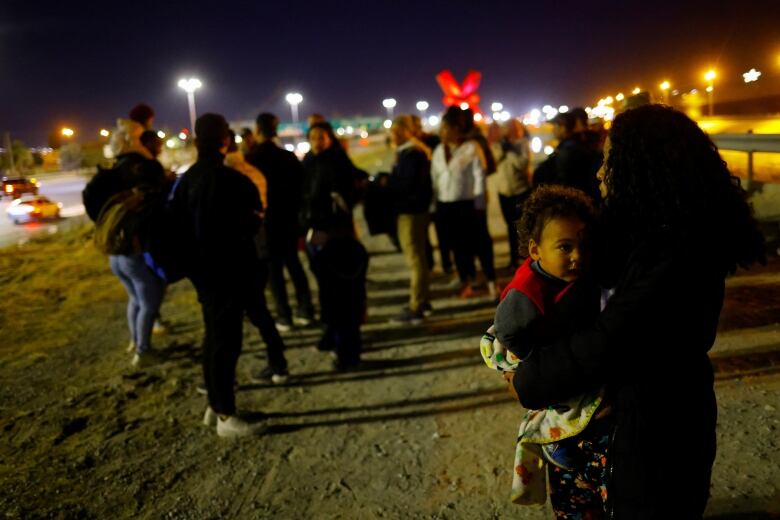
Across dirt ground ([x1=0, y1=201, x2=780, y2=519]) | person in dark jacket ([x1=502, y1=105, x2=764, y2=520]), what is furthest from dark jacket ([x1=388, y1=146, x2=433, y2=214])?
person in dark jacket ([x1=502, y1=105, x2=764, y2=520])

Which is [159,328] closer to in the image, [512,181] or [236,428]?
[236,428]

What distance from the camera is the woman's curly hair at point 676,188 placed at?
64.8 inches

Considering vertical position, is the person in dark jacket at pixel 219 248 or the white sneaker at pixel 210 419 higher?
the person in dark jacket at pixel 219 248

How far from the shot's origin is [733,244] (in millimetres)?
1686

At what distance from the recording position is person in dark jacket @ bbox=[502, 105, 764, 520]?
1.63 metres

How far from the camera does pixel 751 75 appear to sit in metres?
37.2

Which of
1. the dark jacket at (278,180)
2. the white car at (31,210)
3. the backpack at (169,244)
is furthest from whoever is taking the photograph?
the white car at (31,210)

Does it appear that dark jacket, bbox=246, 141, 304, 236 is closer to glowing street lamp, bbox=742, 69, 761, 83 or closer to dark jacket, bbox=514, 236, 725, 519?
dark jacket, bbox=514, 236, 725, 519

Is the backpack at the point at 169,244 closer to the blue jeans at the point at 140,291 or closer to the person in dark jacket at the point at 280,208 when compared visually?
the blue jeans at the point at 140,291

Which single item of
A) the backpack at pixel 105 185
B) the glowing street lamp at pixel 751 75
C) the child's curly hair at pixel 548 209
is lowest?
the child's curly hair at pixel 548 209

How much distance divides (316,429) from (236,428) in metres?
0.57

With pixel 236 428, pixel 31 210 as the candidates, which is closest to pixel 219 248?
pixel 236 428

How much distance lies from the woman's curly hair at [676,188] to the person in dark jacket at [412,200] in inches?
174

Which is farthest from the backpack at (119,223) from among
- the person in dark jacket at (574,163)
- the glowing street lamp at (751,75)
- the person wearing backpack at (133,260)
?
the glowing street lamp at (751,75)
